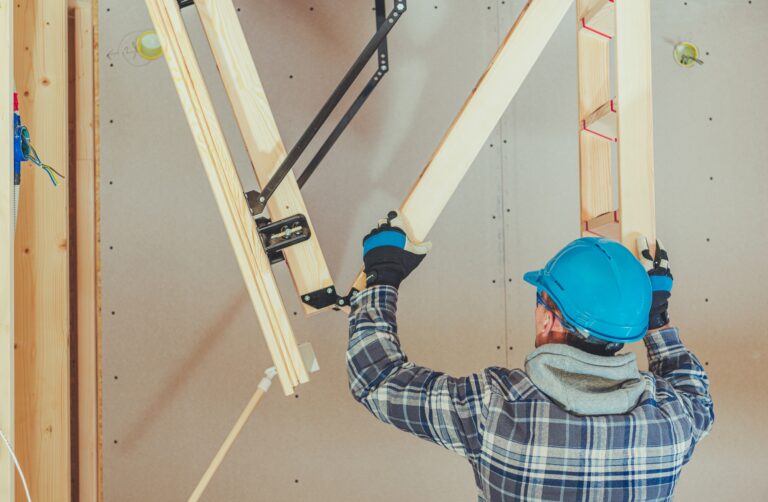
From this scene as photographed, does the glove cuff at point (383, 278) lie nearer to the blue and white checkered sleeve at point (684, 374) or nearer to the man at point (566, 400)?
the man at point (566, 400)

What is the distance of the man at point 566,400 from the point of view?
3.23 ft

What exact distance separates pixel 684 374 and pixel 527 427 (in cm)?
47

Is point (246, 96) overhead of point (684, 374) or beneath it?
overhead

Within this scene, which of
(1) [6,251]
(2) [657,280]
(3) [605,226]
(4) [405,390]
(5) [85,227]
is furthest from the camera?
(5) [85,227]

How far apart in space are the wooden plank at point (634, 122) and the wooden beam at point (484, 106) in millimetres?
180

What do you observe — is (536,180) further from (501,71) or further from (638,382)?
(638,382)

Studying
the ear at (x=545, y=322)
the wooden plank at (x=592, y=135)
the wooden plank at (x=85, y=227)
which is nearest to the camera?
the ear at (x=545, y=322)

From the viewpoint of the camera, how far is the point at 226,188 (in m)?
1.20

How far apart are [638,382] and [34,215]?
1559 millimetres

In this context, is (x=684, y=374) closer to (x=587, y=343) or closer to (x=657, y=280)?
(x=657, y=280)

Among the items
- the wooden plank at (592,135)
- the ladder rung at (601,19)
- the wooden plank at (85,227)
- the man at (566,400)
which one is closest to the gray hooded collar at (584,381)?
the man at (566,400)

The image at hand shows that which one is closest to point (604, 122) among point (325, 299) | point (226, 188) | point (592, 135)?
point (592, 135)

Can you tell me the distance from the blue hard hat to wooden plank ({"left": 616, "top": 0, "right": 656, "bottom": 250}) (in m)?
0.29

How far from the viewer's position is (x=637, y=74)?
1.37 m
